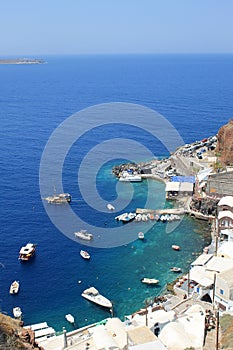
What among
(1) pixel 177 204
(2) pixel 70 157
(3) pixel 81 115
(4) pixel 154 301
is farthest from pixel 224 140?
(3) pixel 81 115

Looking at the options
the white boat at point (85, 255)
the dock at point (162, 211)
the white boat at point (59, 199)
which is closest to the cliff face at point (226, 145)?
the dock at point (162, 211)

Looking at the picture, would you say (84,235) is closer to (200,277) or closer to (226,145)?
(200,277)

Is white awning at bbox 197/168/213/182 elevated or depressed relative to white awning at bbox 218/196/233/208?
elevated

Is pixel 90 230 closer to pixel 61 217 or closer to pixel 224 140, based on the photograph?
pixel 61 217

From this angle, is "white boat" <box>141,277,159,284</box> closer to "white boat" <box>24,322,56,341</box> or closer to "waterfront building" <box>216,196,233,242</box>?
"waterfront building" <box>216,196,233,242</box>

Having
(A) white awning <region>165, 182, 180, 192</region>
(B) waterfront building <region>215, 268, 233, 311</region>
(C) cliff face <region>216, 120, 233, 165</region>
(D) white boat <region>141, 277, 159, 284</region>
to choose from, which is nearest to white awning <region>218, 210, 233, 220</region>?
(D) white boat <region>141, 277, 159, 284</region>

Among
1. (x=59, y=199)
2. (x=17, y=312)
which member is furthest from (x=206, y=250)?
(x=59, y=199)
